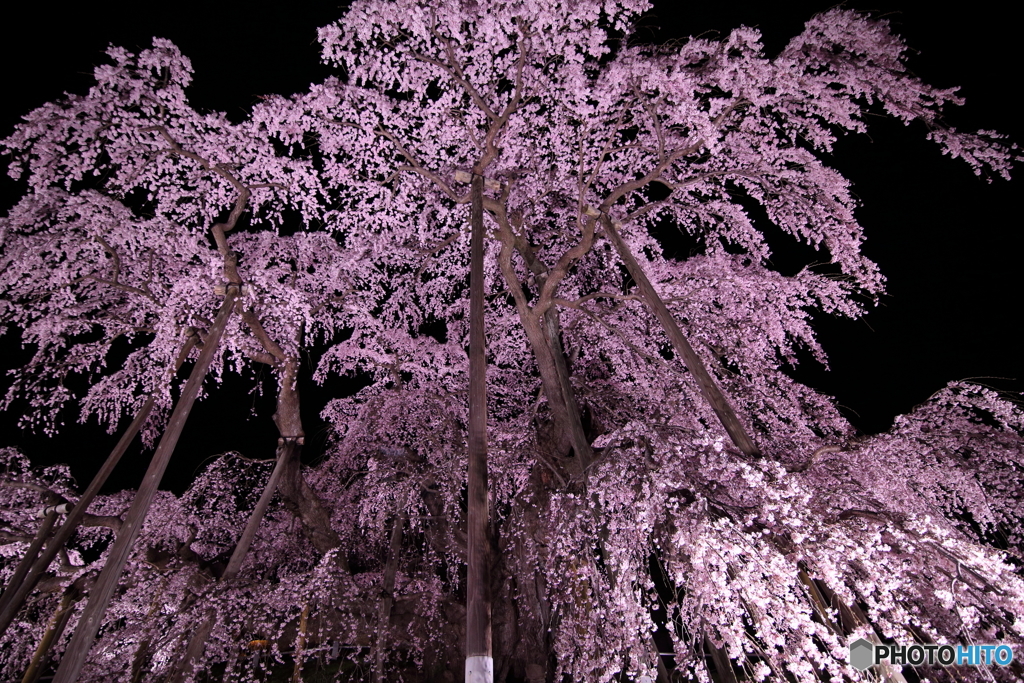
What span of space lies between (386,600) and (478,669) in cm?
546

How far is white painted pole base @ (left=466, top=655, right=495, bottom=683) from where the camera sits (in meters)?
3.98

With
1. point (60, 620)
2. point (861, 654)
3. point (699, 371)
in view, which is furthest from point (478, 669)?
point (60, 620)

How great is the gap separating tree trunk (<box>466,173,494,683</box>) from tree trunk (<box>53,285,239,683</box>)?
12.5 feet

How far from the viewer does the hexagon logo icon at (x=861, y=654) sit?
4.33 m

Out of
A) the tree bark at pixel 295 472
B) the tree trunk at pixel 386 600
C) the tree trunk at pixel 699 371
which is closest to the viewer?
the tree trunk at pixel 699 371

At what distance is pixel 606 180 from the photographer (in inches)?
438

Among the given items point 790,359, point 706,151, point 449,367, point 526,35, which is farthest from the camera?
point 449,367

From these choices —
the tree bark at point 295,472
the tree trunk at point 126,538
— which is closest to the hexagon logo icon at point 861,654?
the tree trunk at point 126,538

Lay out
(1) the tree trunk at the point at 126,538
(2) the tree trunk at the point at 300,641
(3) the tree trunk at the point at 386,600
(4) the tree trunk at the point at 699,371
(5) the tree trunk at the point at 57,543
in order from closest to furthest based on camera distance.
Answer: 1. (1) the tree trunk at the point at 126,538
2. (4) the tree trunk at the point at 699,371
3. (5) the tree trunk at the point at 57,543
4. (3) the tree trunk at the point at 386,600
5. (2) the tree trunk at the point at 300,641

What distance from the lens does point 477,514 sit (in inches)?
183

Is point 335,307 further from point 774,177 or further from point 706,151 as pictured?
point 774,177

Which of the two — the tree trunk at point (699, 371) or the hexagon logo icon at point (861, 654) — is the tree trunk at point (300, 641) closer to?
the tree trunk at point (699, 371)

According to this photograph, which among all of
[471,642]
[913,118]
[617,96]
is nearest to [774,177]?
[913,118]

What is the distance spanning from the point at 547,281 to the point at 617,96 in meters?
3.30
